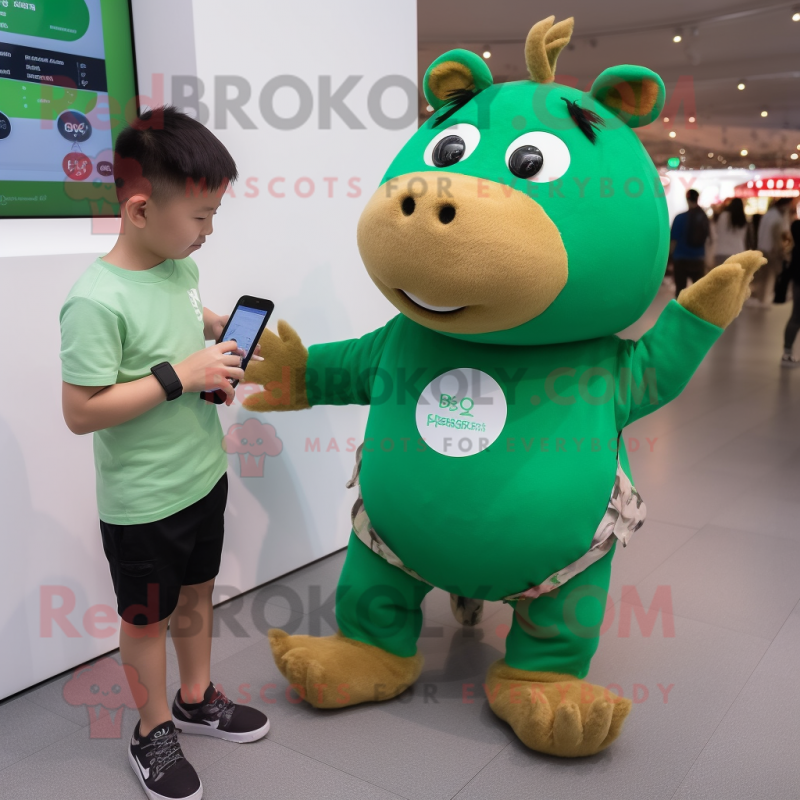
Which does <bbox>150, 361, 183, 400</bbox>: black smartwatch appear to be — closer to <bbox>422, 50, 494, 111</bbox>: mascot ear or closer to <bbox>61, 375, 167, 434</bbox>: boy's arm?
<bbox>61, 375, 167, 434</bbox>: boy's arm

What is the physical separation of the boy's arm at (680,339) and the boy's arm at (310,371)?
1.74 ft

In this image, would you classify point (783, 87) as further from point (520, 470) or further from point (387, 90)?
point (520, 470)

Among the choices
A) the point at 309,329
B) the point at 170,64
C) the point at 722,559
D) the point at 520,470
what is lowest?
the point at 722,559

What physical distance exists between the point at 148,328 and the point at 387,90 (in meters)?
1.43

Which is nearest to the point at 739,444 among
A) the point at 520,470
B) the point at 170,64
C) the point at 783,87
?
the point at 520,470

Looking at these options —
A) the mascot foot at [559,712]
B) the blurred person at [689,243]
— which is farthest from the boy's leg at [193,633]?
the blurred person at [689,243]

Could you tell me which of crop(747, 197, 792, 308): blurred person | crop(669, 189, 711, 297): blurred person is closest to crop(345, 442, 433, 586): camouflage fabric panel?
crop(669, 189, 711, 297): blurred person

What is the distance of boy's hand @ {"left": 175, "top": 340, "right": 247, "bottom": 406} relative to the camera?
139cm

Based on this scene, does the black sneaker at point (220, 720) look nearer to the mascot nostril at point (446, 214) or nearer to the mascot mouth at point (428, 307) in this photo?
the mascot mouth at point (428, 307)

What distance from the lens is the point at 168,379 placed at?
4.50ft

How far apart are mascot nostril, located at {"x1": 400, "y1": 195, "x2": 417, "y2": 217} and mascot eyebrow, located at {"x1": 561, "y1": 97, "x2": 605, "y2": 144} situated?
360 millimetres

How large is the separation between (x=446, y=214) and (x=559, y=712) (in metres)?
0.94

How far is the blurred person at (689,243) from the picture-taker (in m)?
7.13

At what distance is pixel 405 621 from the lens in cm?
182
